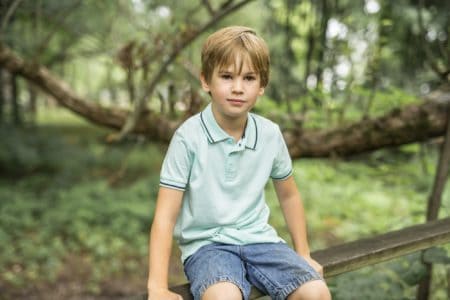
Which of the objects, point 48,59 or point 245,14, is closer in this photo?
point 245,14

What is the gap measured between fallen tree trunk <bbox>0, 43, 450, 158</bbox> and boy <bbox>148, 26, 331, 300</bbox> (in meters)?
1.74

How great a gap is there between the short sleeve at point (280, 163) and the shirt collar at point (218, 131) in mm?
103

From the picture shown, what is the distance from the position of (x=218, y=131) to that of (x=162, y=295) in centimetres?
53

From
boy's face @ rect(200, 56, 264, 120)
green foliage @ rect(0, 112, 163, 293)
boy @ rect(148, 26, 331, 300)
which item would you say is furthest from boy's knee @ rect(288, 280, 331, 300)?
green foliage @ rect(0, 112, 163, 293)

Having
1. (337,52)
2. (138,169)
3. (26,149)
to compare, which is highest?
(337,52)

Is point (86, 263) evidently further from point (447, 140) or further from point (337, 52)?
point (447, 140)

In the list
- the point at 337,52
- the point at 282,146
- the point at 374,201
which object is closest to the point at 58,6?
the point at 337,52

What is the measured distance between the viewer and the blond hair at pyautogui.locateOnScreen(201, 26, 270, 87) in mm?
1423

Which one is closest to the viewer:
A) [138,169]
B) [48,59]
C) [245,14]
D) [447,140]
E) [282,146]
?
[282,146]

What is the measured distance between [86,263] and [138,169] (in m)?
3.81

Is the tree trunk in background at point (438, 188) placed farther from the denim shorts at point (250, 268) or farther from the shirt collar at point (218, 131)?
the shirt collar at point (218, 131)

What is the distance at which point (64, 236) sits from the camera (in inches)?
249

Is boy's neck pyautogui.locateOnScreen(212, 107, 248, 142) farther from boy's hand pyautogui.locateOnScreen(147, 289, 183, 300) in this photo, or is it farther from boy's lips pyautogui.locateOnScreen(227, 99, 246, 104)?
boy's hand pyautogui.locateOnScreen(147, 289, 183, 300)

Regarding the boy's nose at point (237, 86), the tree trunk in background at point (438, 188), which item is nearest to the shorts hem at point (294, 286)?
the boy's nose at point (237, 86)
